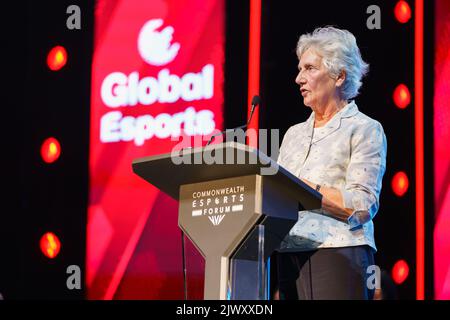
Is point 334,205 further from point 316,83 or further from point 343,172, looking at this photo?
point 316,83

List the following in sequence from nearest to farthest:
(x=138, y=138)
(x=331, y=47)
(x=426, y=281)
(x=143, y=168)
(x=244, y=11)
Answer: (x=143, y=168) → (x=331, y=47) → (x=426, y=281) → (x=244, y=11) → (x=138, y=138)

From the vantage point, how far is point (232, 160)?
77.7 inches

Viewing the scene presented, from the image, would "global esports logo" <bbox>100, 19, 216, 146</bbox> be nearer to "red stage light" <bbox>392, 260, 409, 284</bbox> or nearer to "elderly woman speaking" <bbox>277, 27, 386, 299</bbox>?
"red stage light" <bbox>392, 260, 409, 284</bbox>

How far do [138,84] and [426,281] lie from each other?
185 centimetres

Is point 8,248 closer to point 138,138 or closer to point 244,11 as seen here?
→ point 138,138

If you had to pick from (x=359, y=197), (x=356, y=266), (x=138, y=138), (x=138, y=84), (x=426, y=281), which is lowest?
(x=426, y=281)

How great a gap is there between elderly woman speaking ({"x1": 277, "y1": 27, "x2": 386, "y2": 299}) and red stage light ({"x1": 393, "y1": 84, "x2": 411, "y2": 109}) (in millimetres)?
1071

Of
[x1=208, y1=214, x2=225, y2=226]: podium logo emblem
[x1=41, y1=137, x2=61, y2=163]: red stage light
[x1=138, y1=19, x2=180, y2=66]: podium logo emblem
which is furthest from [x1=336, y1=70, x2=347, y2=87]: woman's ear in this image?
[x1=41, y1=137, x2=61, y2=163]: red stage light

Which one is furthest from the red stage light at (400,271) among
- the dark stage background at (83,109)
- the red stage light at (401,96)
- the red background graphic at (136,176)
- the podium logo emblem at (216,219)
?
the podium logo emblem at (216,219)

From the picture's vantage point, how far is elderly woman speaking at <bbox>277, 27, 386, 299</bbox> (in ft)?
7.40

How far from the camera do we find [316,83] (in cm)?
255

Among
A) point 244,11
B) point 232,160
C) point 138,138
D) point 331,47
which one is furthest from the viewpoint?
point 138,138

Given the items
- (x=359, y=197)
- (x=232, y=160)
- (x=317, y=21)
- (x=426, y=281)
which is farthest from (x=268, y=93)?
(x=232, y=160)

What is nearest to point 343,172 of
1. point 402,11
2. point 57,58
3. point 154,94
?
point 402,11
